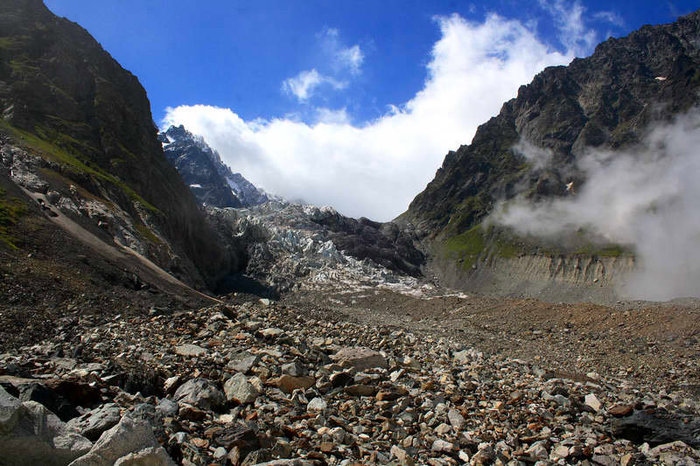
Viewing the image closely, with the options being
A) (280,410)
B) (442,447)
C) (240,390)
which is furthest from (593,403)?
(240,390)

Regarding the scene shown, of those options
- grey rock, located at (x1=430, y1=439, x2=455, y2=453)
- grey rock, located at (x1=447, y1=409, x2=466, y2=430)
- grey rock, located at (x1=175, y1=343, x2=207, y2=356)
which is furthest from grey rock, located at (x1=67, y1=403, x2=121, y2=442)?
grey rock, located at (x1=447, y1=409, x2=466, y2=430)

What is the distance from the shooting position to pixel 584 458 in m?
8.80

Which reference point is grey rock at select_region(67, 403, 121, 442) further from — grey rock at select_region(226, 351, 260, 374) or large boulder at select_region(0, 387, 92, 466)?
grey rock at select_region(226, 351, 260, 374)

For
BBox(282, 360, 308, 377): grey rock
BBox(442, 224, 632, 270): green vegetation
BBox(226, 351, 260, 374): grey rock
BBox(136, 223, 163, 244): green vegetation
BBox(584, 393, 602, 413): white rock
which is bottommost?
BBox(226, 351, 260, 374): grey rock

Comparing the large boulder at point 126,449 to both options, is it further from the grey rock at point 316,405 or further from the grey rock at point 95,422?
the grey rock at point 316,405

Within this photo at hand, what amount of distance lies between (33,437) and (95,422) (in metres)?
1.02

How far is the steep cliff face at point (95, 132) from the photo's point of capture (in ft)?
177

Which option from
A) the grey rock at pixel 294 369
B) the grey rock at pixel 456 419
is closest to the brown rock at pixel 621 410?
the grey rock at pixel 456 419

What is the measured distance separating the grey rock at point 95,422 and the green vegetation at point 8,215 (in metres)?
22.8

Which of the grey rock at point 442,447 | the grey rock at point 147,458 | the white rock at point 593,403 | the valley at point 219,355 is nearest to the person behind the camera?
the grey rock at point 147,458

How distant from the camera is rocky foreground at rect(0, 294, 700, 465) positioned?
630 cm

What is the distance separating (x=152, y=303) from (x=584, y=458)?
21205 mm

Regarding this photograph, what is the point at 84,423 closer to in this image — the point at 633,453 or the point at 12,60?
the point at 633,453

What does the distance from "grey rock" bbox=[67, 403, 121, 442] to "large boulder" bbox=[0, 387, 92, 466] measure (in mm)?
320
